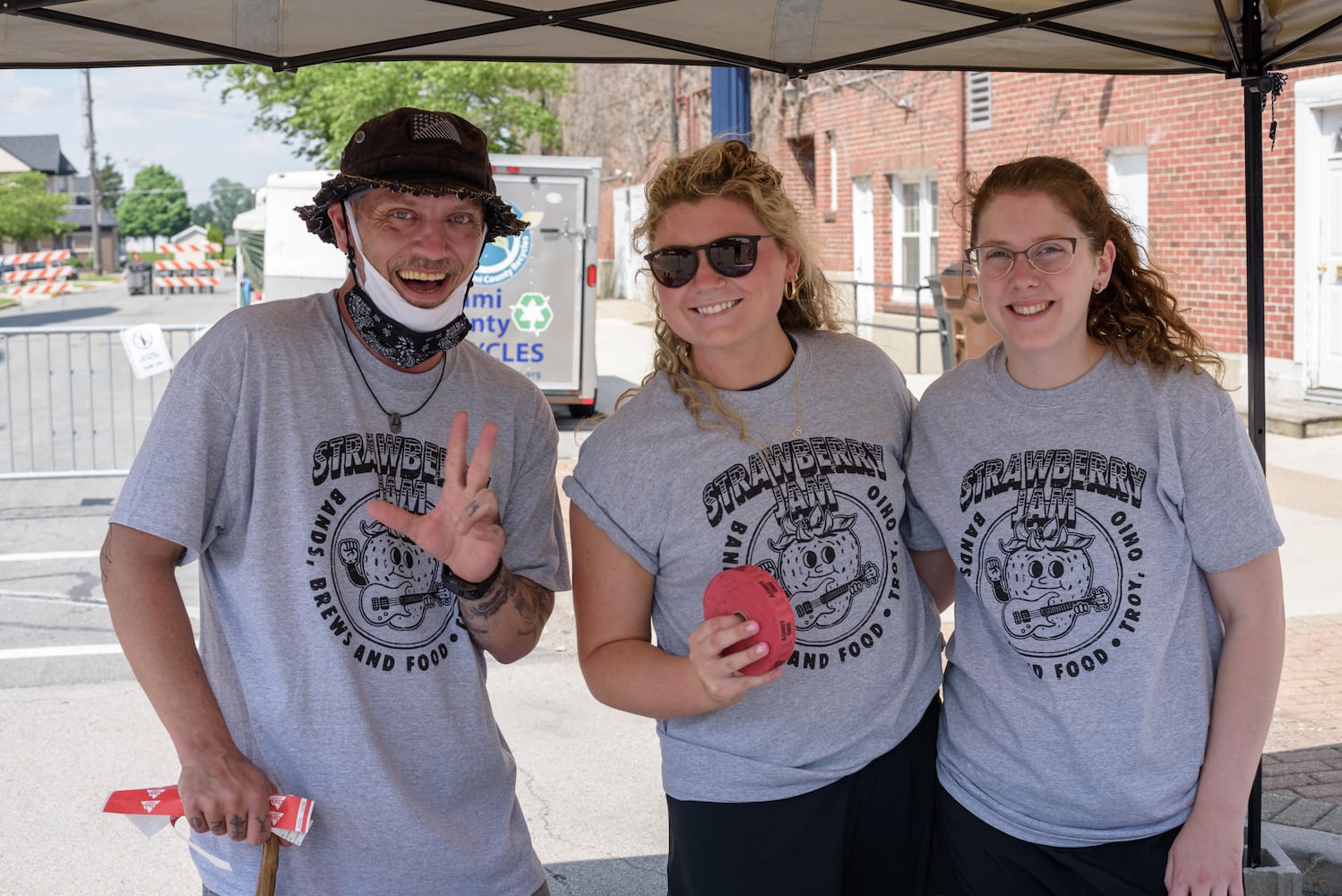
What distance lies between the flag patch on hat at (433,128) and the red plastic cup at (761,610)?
965mm

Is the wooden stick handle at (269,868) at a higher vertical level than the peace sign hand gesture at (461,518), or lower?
lower

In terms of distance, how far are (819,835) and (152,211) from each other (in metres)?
143

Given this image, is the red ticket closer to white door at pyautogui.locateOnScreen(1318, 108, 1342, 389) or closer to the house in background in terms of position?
white door at pyautogui.locateOnScreen(1318, 108, 1342, 389)

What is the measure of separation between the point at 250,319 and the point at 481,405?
44 centimetres

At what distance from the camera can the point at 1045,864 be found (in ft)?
7.57

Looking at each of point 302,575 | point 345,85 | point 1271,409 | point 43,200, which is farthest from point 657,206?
point 43,200

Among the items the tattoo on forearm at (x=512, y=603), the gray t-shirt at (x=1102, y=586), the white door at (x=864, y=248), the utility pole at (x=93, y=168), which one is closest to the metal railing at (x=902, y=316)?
the white door at (x=864, y=248)

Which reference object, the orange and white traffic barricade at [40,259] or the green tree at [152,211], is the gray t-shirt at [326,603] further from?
the green tree at [152,211]

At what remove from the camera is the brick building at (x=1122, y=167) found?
11.1 meters

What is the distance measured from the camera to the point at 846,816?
2.34m

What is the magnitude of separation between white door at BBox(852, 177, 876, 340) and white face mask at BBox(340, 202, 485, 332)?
16.8 m

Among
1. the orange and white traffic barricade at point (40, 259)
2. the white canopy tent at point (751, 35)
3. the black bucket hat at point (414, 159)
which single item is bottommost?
the black bucket hat at point (414, 159)

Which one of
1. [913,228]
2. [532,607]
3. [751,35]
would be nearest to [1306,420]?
[913,228]

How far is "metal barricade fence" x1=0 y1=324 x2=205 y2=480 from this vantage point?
10.3m
